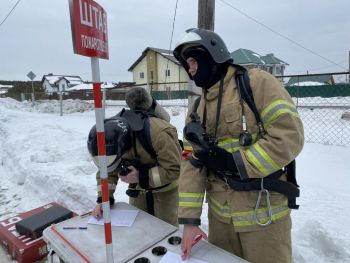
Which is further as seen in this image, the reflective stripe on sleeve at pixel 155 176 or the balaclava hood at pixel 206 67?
the reflective stripe on sleeve at pixel 155 176

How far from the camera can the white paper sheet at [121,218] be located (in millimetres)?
2057

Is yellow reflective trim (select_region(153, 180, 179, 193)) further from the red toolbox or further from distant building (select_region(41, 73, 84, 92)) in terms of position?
distant building (select_region(41, 73, 84, 92))

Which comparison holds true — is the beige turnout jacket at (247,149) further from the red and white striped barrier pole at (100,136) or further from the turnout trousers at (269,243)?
the red and white striped barrier pole at (100,136)

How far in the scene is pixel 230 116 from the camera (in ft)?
5.02

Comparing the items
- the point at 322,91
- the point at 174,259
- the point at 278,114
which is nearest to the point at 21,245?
the point at 174,259

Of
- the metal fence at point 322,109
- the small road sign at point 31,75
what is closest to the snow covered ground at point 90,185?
the metal fence at point 322,109

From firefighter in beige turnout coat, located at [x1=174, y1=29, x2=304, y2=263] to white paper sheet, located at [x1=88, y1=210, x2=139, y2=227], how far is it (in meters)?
0.58

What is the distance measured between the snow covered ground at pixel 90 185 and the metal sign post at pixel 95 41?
225cm

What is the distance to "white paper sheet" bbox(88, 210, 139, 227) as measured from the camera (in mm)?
2057

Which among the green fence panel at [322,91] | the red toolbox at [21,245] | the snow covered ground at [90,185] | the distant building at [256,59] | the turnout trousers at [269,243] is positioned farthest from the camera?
the distant building at [256,59]

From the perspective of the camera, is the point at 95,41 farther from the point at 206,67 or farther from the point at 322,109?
the point at 322,109

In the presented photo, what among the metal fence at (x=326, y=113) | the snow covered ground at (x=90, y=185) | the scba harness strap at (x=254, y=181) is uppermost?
the scba harness strap at (x=254, y=181)

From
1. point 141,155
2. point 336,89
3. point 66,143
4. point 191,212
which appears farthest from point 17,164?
point 336,89

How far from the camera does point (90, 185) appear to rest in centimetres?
470
